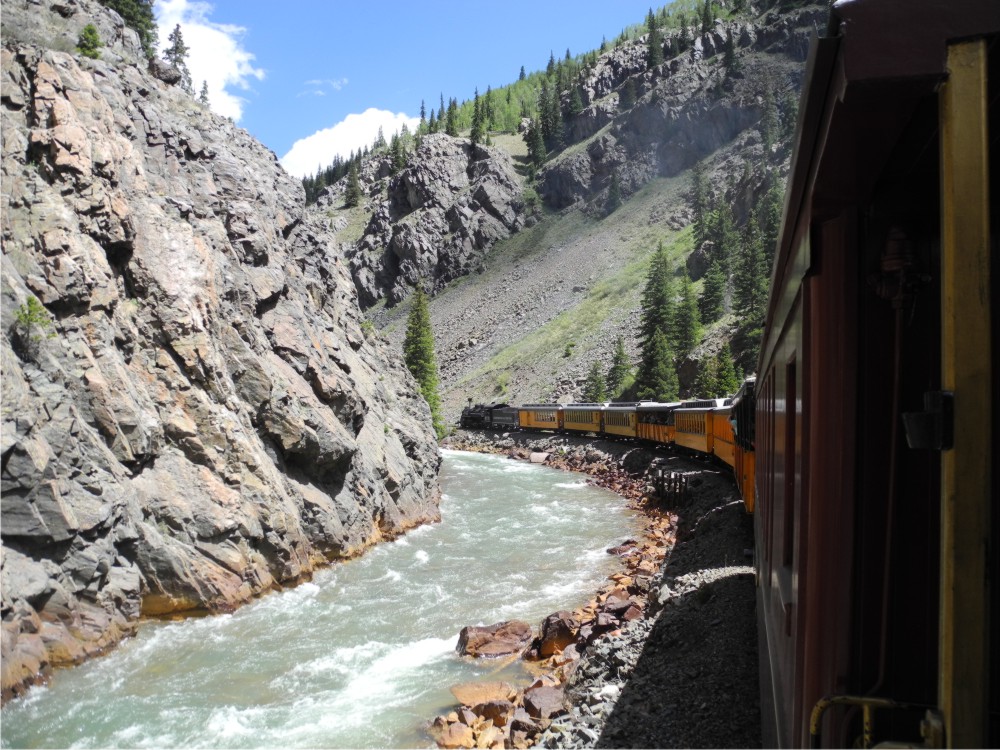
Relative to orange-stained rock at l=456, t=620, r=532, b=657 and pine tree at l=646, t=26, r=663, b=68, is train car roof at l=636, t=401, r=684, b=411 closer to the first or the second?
orange-stained rock at l=456, t=620, r=532, b=657

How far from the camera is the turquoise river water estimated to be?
845 centimetres

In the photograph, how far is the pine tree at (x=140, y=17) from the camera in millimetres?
36438

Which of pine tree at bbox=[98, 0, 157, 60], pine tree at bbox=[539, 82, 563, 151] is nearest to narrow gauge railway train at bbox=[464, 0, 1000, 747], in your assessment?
pine tree at bbox=[98, 0, 157, 60]

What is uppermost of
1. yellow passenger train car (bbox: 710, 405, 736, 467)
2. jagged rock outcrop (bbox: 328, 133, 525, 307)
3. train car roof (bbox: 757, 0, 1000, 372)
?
jagged rock outcrop (bbox: 328, 133, 525, 307)

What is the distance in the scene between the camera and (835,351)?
2195mm

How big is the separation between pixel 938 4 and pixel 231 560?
13.9m

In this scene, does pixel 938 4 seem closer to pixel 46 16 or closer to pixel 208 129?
pixel 46 16

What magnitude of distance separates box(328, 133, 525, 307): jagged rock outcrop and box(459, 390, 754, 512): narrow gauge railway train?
64.7 m

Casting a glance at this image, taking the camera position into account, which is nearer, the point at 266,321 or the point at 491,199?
the point at 266,321

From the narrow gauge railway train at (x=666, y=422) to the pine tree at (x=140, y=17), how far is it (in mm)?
32311

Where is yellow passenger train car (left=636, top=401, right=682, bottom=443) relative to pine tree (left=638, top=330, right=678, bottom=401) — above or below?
below

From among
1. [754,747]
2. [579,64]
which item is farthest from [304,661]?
[579,64]

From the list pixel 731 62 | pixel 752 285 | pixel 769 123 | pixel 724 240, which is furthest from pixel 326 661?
pixel 731 62

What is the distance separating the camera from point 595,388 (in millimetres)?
58156
